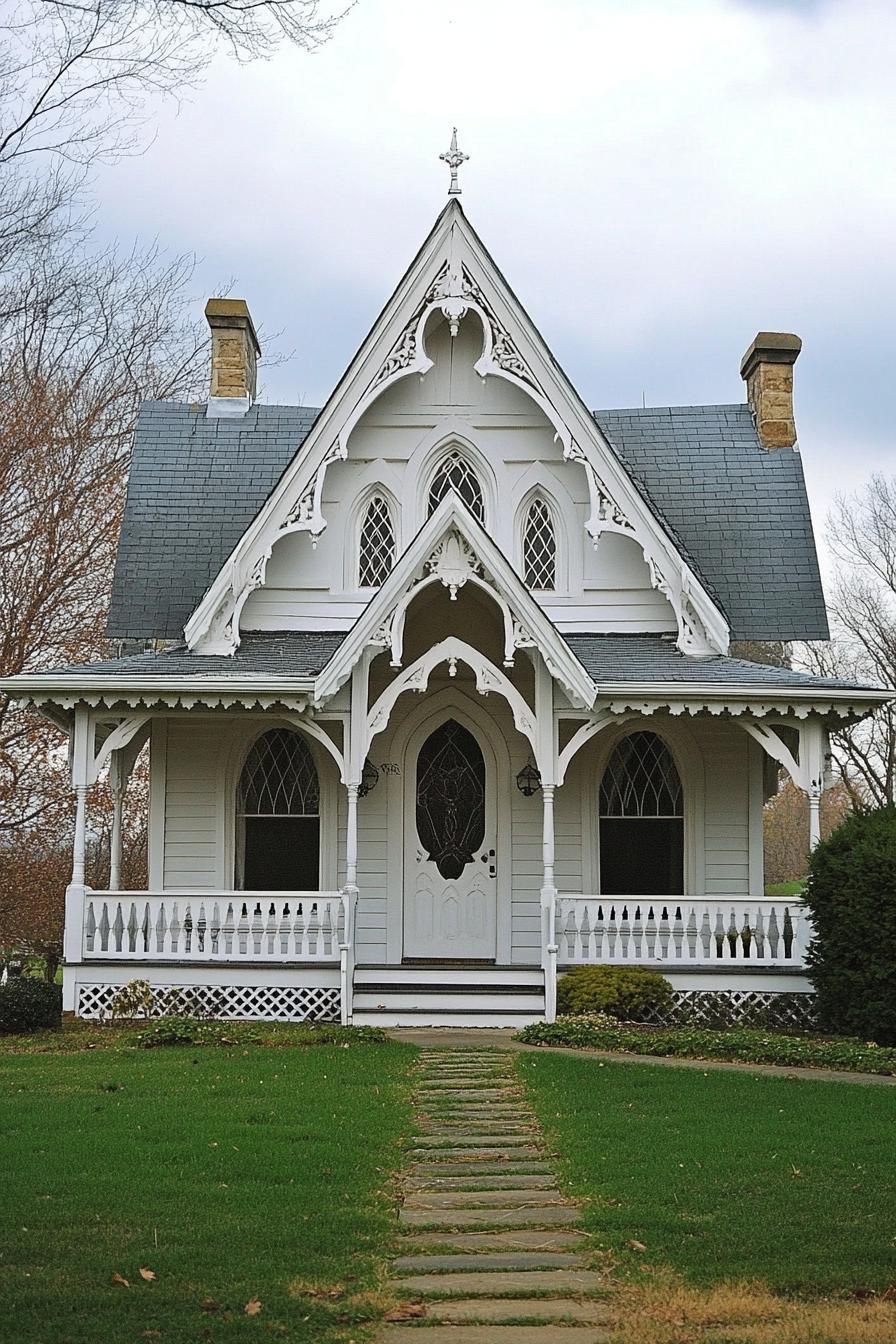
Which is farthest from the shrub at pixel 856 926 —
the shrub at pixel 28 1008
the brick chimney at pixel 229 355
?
the brick chimney at pixel 229 355

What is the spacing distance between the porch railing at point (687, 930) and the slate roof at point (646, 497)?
3.63 meters

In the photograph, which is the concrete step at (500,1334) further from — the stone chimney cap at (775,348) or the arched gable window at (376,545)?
the stone chimney cap at (775,348)

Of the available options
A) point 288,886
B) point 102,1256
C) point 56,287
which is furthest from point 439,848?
point 56,287

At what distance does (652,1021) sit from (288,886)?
4.67 metres

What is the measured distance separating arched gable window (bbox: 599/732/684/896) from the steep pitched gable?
1.44 meters

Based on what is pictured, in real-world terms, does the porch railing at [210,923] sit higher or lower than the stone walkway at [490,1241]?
higher

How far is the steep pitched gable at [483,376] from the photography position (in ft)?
59.1

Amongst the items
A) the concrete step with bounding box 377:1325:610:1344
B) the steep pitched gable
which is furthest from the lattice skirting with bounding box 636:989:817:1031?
the concrete step with bounding box 377:1325:610:1344

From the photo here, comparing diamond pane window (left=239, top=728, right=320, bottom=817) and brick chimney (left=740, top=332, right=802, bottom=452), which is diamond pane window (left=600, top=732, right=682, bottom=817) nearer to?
diamond pane window (left=239, top=728, right=320, bottom=817)

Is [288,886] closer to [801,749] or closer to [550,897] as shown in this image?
[550,897]

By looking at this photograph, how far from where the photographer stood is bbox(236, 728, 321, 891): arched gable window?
1831cm

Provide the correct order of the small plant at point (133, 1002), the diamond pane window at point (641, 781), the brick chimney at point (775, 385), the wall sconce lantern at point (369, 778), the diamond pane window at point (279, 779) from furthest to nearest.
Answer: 1. the brick chimney at point (775, 385)
2. the diamond pane window at point (279, 779)
3. the diamond pane window at point (641, 781)
4. the wall sconce lantern at point (369, 778)
5. the small plant at point (133, 1002)

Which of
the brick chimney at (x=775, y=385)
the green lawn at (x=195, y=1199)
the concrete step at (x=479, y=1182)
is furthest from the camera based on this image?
the brick chimney at (x=775, y=385)

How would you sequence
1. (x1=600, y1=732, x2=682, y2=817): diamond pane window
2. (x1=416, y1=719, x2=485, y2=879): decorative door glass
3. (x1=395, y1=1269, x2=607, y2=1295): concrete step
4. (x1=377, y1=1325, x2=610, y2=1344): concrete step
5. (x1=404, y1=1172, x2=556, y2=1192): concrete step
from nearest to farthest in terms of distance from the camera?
(x1=377, y1=1325, x2=610, y2=1344): concrete step
(x1=395, y1=1269, x2=607, y2=1295): concrete step
(x1=404, y1=1172, x2=556, y2=1192): concrete step
(x1=416, y1=719, x2=485, y2=879): decorative door glass
(x1=600, y1=732, x2=682, y2=817): diamond pane window
